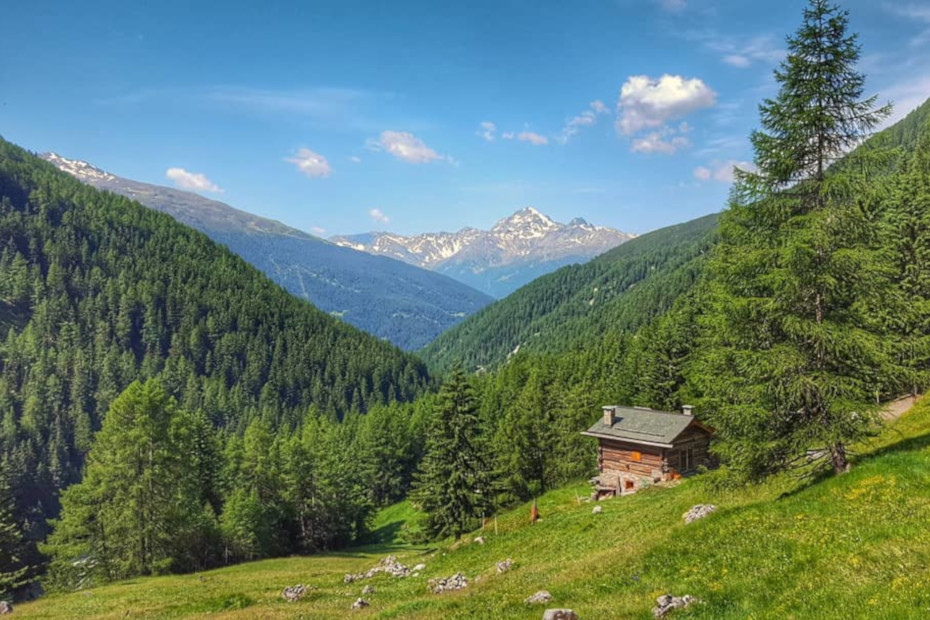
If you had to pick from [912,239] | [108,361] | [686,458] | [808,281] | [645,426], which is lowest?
[108,361]

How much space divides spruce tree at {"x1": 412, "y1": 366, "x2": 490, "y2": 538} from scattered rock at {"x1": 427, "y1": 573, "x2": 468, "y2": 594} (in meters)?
19.3

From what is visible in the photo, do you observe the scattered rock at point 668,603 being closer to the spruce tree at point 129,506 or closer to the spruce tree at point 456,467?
the spruce tree at point 456,467

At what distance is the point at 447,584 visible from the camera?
67.0ft

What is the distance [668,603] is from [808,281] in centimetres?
1198

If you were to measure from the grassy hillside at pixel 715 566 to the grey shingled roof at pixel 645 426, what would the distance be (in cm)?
1917

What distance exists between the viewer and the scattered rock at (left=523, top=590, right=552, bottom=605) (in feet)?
48.2

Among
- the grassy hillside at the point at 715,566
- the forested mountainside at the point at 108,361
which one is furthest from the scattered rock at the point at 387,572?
the forested mountainside at the point at 108,361

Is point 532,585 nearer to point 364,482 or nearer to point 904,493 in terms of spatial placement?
point 904,493

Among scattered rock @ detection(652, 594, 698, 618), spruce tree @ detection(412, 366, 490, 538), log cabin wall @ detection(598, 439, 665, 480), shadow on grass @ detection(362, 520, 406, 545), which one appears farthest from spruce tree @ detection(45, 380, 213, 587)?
scattered rock @ detection(652, 594, 698, 618)

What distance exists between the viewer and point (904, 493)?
583 inches

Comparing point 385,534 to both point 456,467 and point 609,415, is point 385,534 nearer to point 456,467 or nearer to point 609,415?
point 456,467

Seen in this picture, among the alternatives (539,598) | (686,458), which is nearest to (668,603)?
(539,598)

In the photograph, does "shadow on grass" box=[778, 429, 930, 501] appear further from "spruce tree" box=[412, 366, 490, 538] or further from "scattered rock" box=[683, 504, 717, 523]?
"spruce tree" box=[412, 366, 490, 538]

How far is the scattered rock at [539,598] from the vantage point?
14.7 metres
